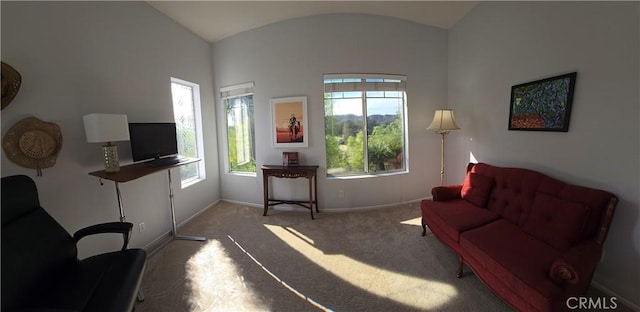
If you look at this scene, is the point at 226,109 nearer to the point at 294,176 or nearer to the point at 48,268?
the point at 294,176

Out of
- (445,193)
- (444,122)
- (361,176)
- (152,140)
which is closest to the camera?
(152,140)

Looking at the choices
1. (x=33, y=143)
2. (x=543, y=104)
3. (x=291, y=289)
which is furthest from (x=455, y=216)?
(x=33, y=143)

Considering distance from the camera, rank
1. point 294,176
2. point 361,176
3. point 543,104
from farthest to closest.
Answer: point 361,176 < point 294,176 < point 543,104

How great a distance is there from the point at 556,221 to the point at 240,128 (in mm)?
3992

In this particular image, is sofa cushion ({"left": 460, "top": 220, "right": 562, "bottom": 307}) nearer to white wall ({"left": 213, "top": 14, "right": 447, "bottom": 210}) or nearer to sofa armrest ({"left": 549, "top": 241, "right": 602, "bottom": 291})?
sofa armrest ({"left": 549, "top": 241, "right": 602, "bottom": 291})

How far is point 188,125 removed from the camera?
3551 mm

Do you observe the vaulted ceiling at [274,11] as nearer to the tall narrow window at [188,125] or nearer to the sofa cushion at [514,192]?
the tall narrow window at [188,125]

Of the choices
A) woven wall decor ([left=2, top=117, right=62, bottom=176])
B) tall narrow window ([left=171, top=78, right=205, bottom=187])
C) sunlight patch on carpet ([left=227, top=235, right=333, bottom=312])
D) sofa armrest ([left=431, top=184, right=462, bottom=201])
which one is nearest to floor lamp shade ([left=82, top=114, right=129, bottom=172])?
woven wall decor ([left=2, top=117, right=62, bottom=176])

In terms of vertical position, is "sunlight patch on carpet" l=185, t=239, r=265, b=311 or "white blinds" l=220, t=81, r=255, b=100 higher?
"white blinds" l=220, t=81, r=255, b=100

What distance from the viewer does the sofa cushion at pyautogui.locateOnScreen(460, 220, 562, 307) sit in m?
1.35

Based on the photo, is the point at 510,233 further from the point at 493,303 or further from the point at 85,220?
the point at 85,220

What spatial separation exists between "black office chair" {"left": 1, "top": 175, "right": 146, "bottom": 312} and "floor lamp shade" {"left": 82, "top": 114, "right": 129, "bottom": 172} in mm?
513

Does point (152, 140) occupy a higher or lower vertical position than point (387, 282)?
higher

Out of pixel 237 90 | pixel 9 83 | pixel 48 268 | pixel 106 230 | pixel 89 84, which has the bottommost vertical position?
pixel 48 268
